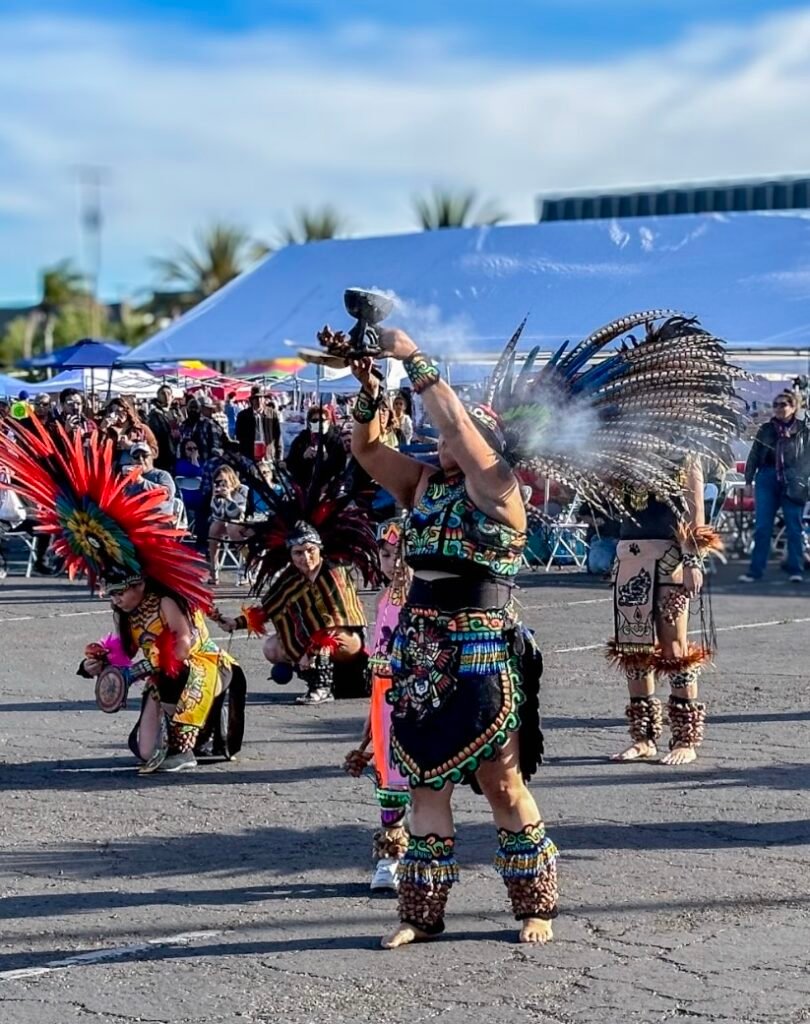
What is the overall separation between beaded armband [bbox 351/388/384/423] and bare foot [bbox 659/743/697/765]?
12.4ft

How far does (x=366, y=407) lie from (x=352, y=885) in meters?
1.99

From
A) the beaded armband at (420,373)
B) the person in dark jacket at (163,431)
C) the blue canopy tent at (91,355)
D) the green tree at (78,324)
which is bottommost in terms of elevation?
the beaded armband at (420,373)

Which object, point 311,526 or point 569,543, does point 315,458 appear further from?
point 569,543

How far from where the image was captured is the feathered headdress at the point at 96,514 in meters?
8.10

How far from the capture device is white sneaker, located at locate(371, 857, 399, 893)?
633 centimetres

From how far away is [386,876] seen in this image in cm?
635

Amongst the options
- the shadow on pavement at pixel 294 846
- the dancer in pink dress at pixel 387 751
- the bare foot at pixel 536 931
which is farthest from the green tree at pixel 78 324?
the bare foot at pixel 536 931

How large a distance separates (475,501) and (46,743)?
471 cm

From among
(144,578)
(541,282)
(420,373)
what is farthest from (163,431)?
(420,373)

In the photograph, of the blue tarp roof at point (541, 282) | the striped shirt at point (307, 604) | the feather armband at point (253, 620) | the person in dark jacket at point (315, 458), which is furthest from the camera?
the blue tarp roof at point (541, 282)

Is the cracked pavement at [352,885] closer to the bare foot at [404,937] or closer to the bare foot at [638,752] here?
the bare foot at [404,937]

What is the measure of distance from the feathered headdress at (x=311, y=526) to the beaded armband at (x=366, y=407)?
4.42 metres

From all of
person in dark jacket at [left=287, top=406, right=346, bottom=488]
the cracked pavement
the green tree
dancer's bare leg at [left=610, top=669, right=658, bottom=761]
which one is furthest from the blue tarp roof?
the green tree

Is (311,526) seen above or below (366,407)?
below
